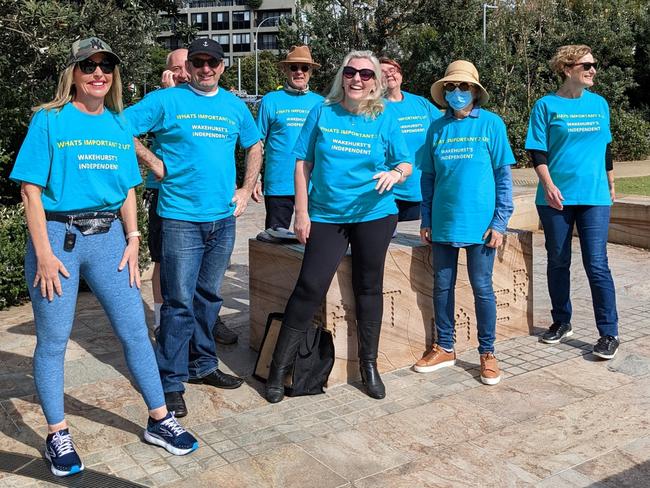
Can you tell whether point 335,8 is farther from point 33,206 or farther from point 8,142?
point 33,206

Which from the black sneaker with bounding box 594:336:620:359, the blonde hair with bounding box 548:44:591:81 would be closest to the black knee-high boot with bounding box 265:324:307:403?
the black sneaker with bounding box 594:336:620:359

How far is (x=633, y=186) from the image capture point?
12945mm

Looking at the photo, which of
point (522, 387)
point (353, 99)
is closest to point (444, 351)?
point (522, 387)

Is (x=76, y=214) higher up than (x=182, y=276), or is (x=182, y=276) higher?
(x=76, y=214)

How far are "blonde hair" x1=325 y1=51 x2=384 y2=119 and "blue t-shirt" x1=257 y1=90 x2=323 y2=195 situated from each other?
1195 mm

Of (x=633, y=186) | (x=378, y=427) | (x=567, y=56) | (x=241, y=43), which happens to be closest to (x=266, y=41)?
(x=241, y=43)

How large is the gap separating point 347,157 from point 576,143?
1735 mm

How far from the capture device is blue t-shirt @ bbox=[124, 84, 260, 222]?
4.06 m

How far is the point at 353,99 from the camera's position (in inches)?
165

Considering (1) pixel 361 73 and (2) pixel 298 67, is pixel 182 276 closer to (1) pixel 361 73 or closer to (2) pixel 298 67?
(1) pixel 361 73

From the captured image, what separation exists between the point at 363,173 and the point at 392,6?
13.7 m

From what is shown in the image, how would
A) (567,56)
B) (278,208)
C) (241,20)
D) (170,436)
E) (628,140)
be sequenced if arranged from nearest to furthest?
(170,436) < (567,56) < (278,208) < (628,140) < (241,20)

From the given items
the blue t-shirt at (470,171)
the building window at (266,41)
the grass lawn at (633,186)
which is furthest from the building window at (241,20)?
the blue t-shirt at (470,171)

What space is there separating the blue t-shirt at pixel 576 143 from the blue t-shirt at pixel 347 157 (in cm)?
130
